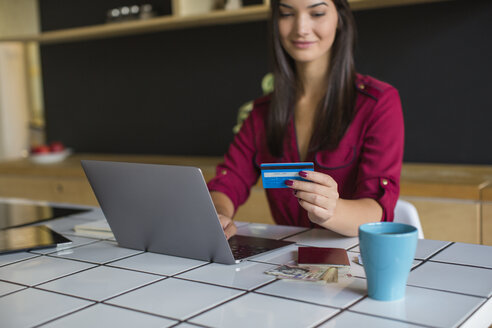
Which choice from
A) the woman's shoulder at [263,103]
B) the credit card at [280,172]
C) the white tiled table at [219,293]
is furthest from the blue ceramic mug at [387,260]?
the woman's shoulder at [263,103]

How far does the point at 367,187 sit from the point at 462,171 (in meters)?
1.30

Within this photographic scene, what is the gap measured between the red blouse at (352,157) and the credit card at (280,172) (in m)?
0.52

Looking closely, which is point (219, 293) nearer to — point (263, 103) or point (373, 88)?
point (373, 88)

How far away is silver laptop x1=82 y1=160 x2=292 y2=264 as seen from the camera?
3.75 feet

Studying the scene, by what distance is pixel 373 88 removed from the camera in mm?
1795

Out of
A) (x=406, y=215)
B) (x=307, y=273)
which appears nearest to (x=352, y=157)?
(x=406, y=215)

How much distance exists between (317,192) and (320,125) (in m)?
0.70

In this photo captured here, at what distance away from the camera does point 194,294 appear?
1009 millimetres

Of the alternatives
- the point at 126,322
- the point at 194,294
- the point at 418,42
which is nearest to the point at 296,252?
the point at 194,294

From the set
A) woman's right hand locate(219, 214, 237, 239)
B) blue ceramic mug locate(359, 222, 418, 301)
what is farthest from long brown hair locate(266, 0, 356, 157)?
blue ceramic mug locate(359, 222, 418, 301)

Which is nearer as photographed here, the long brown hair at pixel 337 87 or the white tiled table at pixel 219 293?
the white tiled table at pixel 219 293

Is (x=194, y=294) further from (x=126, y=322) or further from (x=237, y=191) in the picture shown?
(x=237, y=191)

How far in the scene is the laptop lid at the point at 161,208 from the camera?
114 cm

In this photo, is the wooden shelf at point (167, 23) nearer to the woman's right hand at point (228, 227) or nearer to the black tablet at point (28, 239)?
the woman's right hand at point (228, 227)
